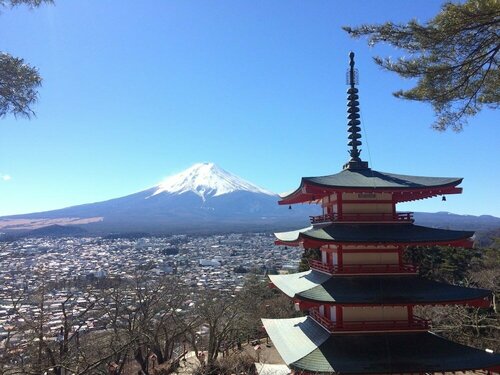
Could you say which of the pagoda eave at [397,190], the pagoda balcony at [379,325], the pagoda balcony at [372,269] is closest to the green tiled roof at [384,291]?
the pagoda balcony at [372,269]

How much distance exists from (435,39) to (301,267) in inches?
1045

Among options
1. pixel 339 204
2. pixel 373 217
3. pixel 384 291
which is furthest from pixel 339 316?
pixel 339 204

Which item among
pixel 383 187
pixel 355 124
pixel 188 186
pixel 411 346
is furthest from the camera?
pixel 188 186

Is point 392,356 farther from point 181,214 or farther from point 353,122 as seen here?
point 181,214

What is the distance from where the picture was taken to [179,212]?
160875 millimetres

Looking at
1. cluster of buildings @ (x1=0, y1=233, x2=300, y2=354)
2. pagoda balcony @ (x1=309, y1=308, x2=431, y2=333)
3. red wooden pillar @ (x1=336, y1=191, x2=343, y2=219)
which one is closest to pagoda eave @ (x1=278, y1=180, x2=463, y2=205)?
red wooden pillar @ (x1=336, y1=191, x2=343, y2=219)

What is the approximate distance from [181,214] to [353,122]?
486ft

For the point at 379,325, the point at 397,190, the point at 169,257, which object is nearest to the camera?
the point at 379,325

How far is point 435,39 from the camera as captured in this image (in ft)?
24.1

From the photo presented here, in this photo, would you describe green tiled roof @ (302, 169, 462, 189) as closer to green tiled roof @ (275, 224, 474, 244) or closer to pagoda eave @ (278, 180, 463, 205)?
pagoda eave @ (278, 180, 463, 205)

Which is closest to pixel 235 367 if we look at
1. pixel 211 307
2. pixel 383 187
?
pixel 211 307

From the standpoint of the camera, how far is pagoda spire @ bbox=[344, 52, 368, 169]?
13.3 meters

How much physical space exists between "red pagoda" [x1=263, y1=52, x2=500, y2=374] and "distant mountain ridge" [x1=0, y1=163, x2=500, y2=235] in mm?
111247

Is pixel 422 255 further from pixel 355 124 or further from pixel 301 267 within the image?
pixel 355 124
